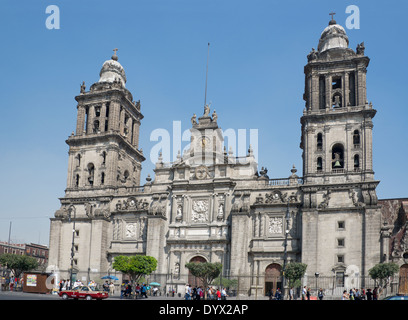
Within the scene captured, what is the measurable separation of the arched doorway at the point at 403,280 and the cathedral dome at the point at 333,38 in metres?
22.2

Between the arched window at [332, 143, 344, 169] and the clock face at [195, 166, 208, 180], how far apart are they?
12.8m

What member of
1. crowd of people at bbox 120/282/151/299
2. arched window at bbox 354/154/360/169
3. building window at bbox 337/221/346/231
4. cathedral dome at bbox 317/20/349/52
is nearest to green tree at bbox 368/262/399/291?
building window at bbox 337/221/346/231

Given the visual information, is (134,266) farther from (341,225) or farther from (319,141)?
(319,141)

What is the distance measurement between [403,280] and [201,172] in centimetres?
2148

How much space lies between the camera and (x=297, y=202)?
4628 cm

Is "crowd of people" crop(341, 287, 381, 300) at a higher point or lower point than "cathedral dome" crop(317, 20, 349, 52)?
lower

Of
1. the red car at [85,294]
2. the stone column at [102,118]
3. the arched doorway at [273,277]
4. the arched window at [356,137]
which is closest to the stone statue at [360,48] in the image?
the arched window at [356,137]

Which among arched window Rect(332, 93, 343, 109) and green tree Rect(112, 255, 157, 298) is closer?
green tree Rect(112, 255, 157, 298)

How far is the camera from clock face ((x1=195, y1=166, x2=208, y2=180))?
50.7 m

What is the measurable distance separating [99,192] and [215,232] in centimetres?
1446

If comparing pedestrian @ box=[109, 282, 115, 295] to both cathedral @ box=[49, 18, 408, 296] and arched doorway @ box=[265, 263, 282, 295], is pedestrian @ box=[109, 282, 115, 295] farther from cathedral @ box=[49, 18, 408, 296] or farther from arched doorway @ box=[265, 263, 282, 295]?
arched doorway @ box=[265, 263, 282, 295]

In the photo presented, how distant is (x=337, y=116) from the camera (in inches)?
1876

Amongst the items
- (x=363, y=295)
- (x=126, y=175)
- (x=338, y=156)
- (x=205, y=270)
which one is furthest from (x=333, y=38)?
(x=126, y=175)
